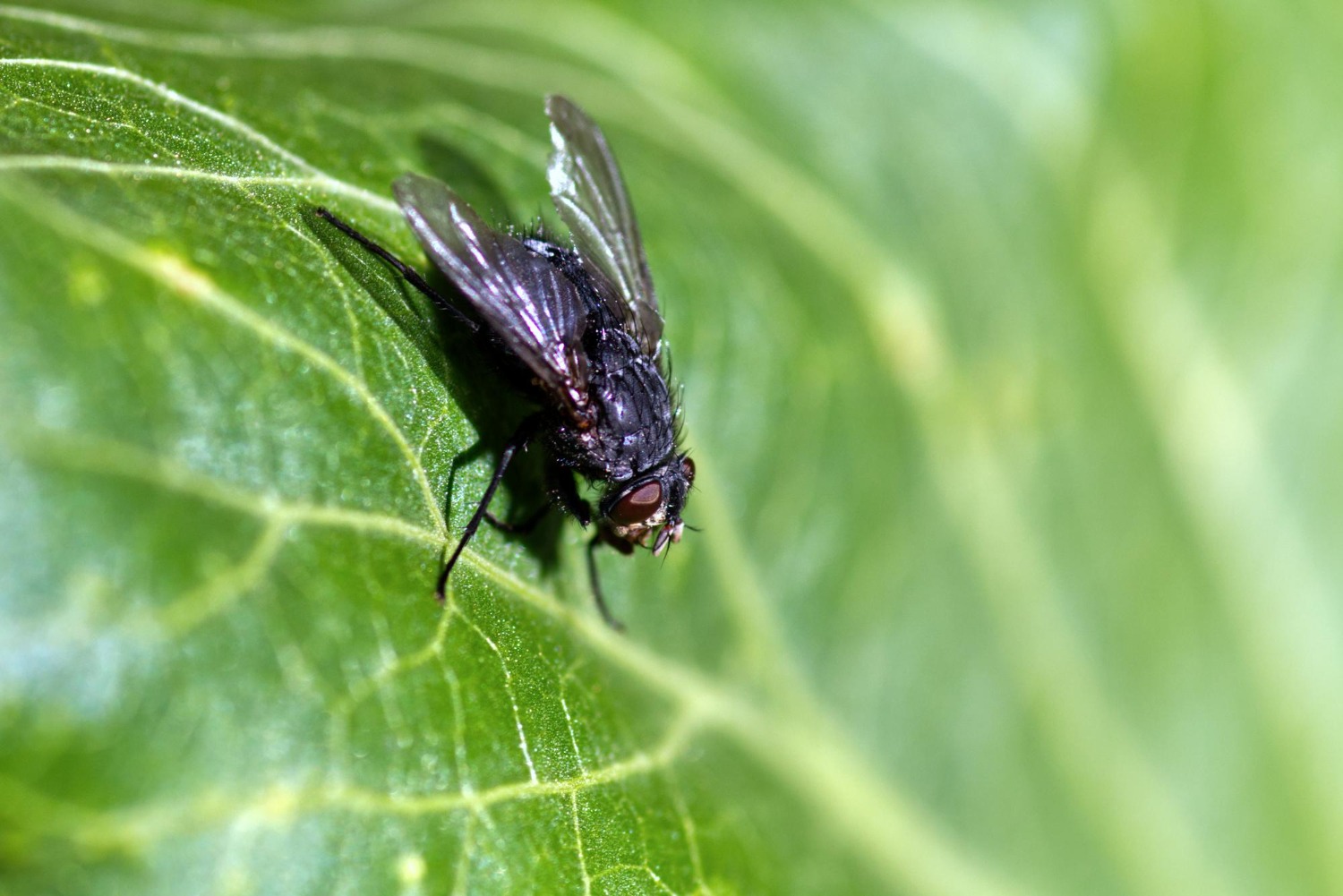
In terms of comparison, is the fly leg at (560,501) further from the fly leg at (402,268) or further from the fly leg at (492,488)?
the fly leg at (402,268)

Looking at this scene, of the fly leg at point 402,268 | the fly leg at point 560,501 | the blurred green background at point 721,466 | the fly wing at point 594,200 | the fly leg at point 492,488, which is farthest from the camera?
the fly wing at point 594,200

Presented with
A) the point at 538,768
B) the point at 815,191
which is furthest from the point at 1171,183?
the point at 538,768

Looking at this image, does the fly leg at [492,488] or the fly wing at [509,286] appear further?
the fly wing at [509,286]

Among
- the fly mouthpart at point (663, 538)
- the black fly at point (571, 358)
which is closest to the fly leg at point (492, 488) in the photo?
the black fly at point (571, 358)

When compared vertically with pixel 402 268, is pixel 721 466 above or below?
below

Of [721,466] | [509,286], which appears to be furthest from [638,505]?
[721,466]

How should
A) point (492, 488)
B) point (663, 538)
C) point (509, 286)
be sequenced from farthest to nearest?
point (663, 538), point (509, 286), point (492, 488)

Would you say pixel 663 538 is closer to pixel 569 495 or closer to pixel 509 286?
pixel 569 495
